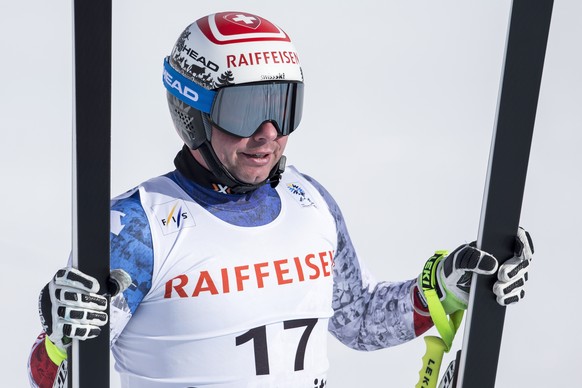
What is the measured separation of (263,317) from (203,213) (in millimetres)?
368

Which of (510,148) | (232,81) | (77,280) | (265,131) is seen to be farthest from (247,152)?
(510,148)

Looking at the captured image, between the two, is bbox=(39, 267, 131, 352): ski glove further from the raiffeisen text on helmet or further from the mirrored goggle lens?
the raiffeisen text on helmet

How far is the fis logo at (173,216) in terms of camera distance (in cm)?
393

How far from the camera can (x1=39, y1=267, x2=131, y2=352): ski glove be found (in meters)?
3.64

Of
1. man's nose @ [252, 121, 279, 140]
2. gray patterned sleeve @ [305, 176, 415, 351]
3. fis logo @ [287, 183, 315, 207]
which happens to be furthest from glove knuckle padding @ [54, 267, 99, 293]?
gray patterned sleeve @ [305, 176, 415, 351]

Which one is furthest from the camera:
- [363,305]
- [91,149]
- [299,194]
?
[363,305]

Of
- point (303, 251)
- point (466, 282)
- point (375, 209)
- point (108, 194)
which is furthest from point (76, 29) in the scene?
point (375, 209)

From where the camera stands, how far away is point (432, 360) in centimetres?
435

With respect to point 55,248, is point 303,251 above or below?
above

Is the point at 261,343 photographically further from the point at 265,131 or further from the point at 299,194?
the point at 265,131

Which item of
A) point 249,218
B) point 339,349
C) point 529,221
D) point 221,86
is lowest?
point 339,349

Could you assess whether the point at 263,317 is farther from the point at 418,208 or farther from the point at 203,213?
the point at 418,208

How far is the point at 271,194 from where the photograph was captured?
4.23 meters

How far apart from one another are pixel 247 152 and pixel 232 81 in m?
0.22
